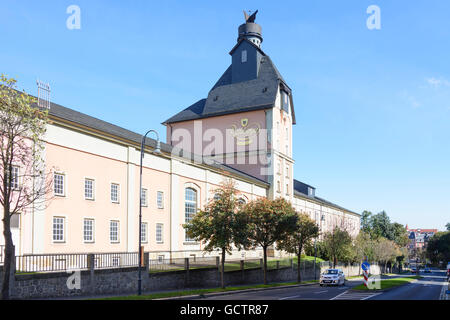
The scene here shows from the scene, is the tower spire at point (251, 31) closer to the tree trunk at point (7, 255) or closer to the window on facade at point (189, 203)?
the window on facade at point (189, 203)

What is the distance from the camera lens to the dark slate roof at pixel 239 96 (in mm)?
64062

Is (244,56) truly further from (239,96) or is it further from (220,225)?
(220,225)

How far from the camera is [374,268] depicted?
86.5 meters

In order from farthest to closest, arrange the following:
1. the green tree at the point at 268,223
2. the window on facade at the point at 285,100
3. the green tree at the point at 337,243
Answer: the window on facade at the point at 285,100
the green tree at the point at 337,243
the green tree at the point at 268,223

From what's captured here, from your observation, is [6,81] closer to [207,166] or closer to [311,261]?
[207,166]

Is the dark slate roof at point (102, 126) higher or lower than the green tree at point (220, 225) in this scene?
higher

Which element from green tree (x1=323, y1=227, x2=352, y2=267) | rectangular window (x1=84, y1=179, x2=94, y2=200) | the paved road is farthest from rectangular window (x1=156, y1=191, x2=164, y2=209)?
green tree (x1=323, y1=227, x2=352, y2=267)

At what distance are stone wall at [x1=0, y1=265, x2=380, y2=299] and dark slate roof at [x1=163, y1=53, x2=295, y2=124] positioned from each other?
28840mm

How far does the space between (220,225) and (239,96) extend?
3782cm

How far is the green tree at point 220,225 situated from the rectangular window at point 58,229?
8680 millimetres

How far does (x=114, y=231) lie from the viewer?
1330 inches

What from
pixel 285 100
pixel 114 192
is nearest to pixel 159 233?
pixel 114 192

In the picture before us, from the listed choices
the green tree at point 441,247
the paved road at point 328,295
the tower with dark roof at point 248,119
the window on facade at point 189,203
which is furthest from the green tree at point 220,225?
the green tree at point 441,247
